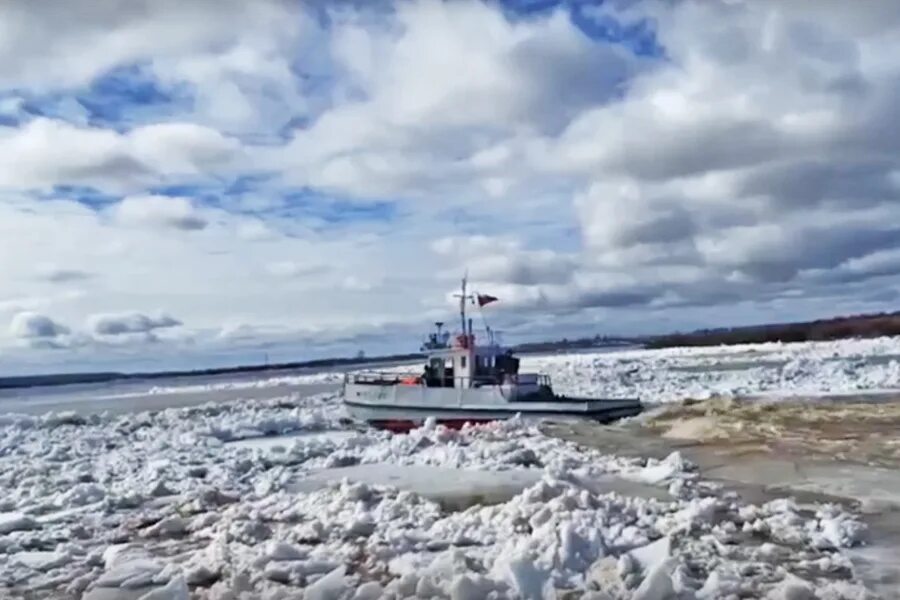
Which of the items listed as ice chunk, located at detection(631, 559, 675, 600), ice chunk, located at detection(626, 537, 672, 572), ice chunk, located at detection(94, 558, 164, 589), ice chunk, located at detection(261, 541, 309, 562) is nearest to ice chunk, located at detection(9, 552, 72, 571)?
ice chunk, located at detection(94, 558, 164, 589)

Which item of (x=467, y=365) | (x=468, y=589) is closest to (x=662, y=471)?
(x=468, y=589)

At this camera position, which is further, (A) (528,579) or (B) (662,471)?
(B) (662,471)

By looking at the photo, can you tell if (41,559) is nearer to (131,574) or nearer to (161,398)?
(131,574)

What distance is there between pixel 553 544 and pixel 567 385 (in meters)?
35.2

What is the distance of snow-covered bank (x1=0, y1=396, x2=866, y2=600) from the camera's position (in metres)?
7.23

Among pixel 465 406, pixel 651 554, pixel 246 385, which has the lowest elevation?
pixel 651 554

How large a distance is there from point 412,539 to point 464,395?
46.7ft

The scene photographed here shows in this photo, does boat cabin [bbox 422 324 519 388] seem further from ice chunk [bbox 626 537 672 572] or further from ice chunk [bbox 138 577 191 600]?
ice chunk [bbox 138 577 191 600]

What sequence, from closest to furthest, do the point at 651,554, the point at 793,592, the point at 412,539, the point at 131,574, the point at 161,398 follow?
the point at 793,592
the point at 651,554
the point at 131,574
the point at 412,539
the point at 161,398

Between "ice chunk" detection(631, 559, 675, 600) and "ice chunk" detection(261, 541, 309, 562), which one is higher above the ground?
"ice chunk" detection(261, 541, 309, 562)

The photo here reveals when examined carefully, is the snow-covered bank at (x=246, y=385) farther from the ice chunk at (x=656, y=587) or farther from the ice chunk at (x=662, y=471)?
the ice chunk at (x=656, y=587)

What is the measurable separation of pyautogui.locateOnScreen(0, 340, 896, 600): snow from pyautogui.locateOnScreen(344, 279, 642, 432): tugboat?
5633 millimetres

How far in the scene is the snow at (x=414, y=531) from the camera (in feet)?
23.9

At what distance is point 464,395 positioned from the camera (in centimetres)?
2316
